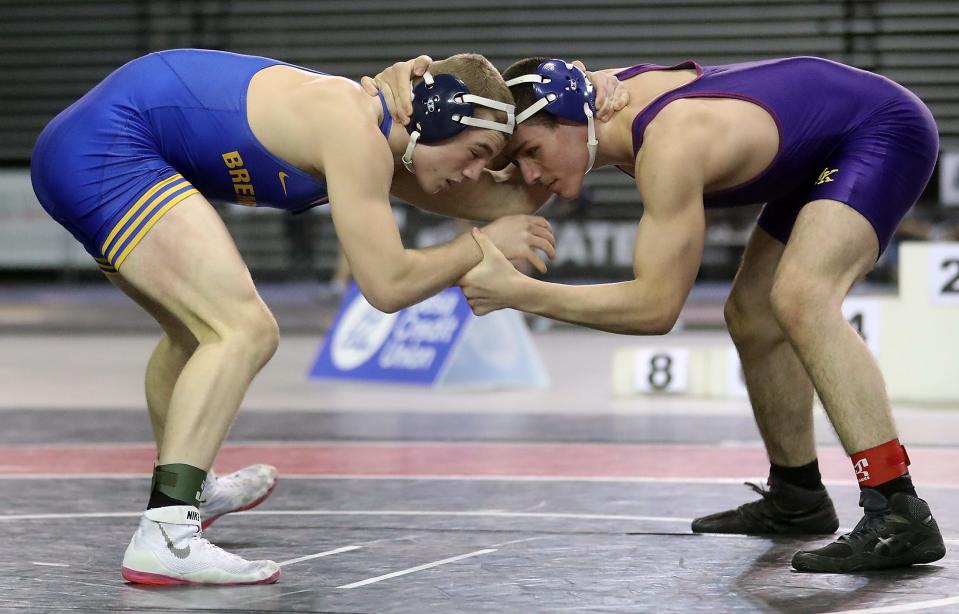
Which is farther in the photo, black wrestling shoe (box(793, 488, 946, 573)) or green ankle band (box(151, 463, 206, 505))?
black wrestling shoe (box(793, 488, 946, 573))

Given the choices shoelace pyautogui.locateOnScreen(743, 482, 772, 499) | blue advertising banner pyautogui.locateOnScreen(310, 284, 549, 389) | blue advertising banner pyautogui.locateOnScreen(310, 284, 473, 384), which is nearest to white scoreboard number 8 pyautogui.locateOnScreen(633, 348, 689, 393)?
blue advertising banner pyautogui.locateOnScreen(310, 284, 549, 389)

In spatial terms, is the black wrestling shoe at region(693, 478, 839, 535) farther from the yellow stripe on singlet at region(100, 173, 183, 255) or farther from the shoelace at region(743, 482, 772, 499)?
the yellow stripe on singlet at region(100, 173, 183, 255)

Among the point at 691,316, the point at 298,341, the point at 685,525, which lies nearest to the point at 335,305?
the point at 298,341

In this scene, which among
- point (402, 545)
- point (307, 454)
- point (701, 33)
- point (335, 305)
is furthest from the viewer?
point (701, 33)

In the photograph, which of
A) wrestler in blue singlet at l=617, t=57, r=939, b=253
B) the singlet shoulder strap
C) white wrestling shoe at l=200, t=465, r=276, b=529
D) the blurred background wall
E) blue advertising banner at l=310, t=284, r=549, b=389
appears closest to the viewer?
wrestler in blue singlet at l=617, t=57, r=939, b=253

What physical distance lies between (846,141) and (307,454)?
9.12ft

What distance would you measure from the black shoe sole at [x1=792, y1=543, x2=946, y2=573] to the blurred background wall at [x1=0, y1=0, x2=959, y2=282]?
10.6m

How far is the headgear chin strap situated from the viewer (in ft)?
11.2

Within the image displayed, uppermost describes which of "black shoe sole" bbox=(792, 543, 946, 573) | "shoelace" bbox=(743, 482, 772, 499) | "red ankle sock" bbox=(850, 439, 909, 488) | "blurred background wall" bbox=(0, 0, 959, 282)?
"red ankle sock" bbox=(850, 439, 909, 488)

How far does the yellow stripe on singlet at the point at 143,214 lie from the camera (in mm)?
3350

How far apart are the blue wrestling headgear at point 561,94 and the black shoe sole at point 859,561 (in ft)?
3.84

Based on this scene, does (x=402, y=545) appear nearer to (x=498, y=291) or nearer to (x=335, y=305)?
(x=498, y=291)

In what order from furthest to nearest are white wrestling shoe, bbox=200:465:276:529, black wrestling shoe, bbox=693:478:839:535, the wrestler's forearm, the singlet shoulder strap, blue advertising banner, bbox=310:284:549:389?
blue advertising banner, bbox=310:284:549:389, black wrestling shoe, bbox=693:478:839:535, white wrestling shoe, bbox=200:465:276:529, the singlet shoulder strap, the wrestler's forearm

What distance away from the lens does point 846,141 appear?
141 inches
